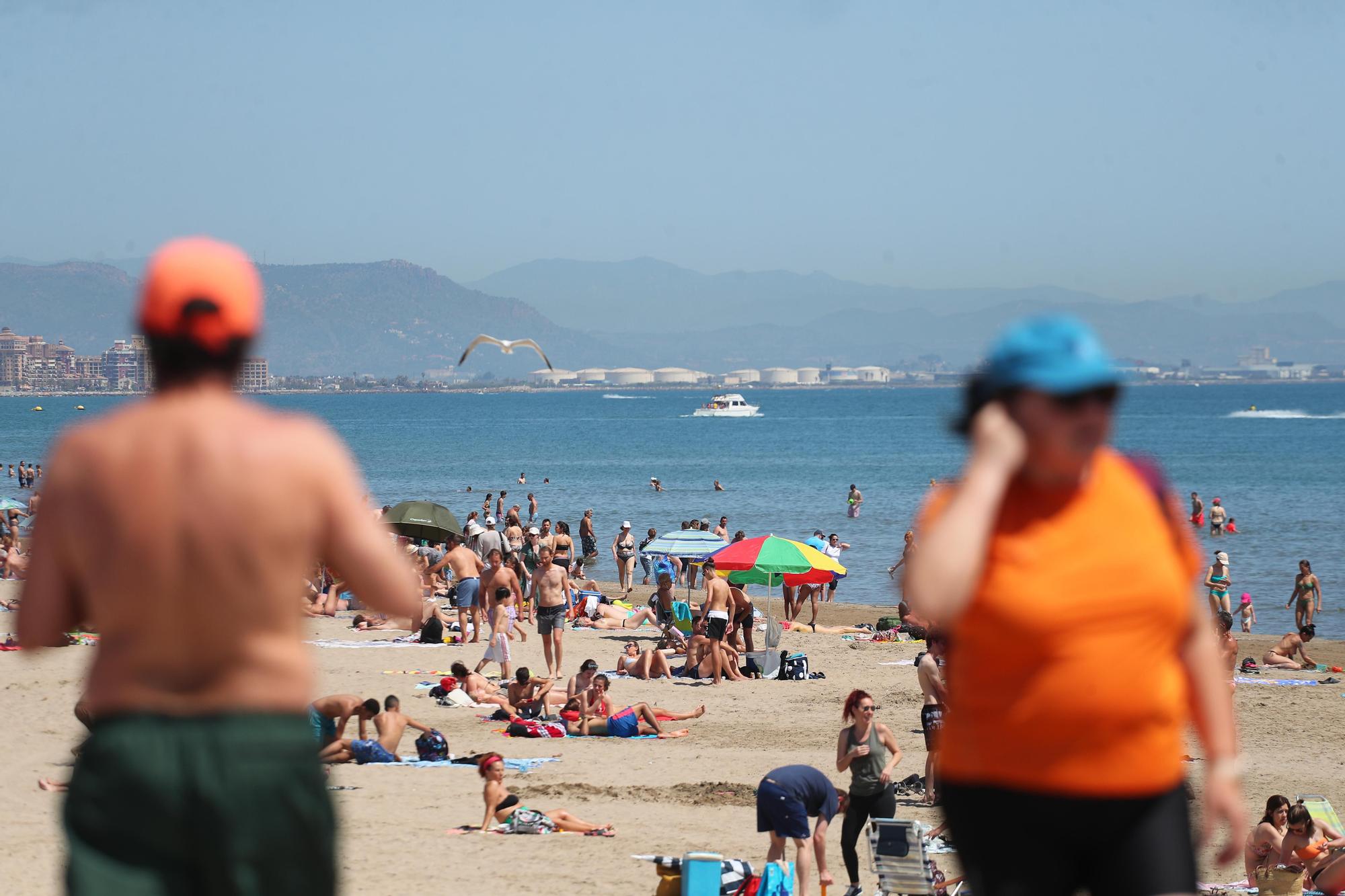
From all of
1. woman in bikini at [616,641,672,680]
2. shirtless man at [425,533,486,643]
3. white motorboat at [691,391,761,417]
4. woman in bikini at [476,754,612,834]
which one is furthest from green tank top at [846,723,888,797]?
white motorboat at [691,391,761,417]

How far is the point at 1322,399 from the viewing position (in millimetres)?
199500

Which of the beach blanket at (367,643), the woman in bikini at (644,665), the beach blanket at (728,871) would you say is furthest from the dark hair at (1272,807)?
the beach blanket at (367,643)

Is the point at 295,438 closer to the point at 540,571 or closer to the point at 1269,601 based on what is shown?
the point at 540,571

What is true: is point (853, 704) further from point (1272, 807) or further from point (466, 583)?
point (466, 583)

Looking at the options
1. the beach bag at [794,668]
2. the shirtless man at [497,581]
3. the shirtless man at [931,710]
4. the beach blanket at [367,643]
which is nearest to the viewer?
the shirtless man at [931,710]

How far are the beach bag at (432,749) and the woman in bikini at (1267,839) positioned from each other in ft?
21.5

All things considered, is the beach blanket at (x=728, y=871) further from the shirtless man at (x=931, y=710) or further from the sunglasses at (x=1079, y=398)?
the sunglasses at (x=1079, y=398)

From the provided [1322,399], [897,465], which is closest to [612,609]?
[897,465]

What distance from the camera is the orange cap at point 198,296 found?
80.7 inches

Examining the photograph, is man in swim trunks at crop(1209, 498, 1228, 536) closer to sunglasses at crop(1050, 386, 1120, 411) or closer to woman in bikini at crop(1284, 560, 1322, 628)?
woman in bikini at crop(1284, 560, 1322, 628)

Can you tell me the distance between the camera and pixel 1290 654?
1817cm

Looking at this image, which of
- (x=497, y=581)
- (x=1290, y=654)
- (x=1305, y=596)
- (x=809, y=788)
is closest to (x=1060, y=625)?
(x=809, y=788)

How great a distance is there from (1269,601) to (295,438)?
28870 millimetres

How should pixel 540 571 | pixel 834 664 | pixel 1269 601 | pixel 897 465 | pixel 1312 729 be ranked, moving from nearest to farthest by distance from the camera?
pixel 1312 729, pixel 540 571, pixel 834 664, pixel 1269 601, pixel 897 465
